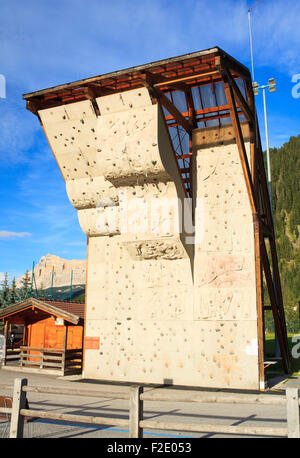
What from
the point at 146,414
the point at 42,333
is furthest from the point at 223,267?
the point at 42,333

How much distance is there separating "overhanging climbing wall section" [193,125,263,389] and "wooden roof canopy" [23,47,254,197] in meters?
1.02

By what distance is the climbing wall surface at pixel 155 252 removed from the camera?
1468cm

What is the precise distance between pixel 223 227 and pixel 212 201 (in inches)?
44.2

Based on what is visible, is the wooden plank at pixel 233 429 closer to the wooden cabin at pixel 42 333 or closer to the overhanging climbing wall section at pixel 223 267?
the overhanging climbing wall section at pixel 223 267

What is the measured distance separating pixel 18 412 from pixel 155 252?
9.33 m

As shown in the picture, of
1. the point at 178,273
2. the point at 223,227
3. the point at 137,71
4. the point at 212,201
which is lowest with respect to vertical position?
the point at 178,273

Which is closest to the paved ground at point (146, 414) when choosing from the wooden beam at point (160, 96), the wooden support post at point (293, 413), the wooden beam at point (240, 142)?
the wooden support post at point (293, 413)

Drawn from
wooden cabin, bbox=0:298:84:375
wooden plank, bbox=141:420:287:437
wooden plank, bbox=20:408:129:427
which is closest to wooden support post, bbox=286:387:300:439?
wooden plank, bbox=141:420:287:437

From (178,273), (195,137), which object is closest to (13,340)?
(178,273)

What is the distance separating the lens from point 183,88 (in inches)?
640

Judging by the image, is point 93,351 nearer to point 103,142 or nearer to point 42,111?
point 103,142

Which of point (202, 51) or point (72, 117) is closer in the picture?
point (202, 51)

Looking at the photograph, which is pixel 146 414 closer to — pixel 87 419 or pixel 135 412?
pixel 87 419

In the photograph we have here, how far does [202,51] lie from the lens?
1323cm
